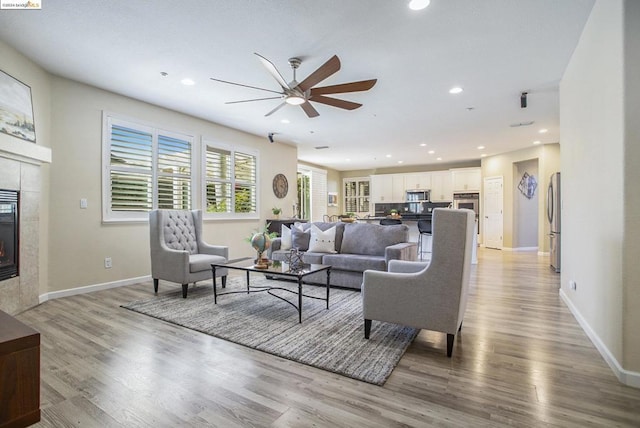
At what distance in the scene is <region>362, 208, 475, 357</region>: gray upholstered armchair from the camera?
87.7 inches

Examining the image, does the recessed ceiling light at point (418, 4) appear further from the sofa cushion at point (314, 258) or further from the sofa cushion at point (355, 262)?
the sofa cushion at point (314, 258)

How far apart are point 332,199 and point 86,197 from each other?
28.8 ft

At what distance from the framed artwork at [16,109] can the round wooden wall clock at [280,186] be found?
4423mm

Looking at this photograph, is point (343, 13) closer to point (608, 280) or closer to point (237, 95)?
point (237, 95)

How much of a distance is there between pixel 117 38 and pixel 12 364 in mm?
3026

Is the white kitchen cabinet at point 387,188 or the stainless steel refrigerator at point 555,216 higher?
the white kitchen cabinet at point 387,188

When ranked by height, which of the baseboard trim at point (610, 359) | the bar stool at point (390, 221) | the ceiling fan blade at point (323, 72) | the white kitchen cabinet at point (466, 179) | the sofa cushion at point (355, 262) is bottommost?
the baseboard trim at point (610, 359)

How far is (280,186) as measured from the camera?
24.7 ft

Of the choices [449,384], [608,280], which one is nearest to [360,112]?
[608,280]

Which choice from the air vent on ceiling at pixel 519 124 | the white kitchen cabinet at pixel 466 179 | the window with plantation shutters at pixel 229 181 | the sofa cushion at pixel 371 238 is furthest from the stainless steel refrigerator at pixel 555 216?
the window with plantation shutters at pixel 229 181

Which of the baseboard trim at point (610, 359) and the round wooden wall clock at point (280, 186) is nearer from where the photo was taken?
the baseboard trim at point (610, 359)

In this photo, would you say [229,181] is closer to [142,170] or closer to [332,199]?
[142,170]

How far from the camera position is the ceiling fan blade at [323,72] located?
2.75 m

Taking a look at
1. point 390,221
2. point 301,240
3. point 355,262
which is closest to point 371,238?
point 355,262
